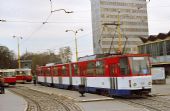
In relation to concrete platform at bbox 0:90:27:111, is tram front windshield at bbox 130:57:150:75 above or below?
above

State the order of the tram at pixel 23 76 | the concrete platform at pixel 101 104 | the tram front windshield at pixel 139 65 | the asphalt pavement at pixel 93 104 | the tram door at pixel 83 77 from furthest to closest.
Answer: the tram at pixel 23 76 < the tram door at pixel 83 77 < the tram front windshield at pixel 139 65 < the asphalt pavement at pixel 93 104 < the concrete platform at pixel 101 104

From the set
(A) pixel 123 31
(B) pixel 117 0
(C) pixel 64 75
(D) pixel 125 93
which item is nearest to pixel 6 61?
(A) pixel 123 31

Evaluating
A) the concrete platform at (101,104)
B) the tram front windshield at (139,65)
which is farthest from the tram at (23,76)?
the tram front windshield at (139,65)

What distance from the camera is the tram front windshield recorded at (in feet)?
82.6

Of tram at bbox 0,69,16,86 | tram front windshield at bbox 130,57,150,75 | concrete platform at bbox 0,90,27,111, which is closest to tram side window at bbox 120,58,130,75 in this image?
tram front windshield at bbox 130,57,150,75

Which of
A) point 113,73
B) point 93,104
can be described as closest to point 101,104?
point 93,104

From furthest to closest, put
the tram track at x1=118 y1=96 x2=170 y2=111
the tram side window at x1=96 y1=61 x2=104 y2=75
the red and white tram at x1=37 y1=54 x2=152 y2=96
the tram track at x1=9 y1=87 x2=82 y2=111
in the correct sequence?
1. the tram side window at x1=96 y1=61 x2=104 y2=75
2. the red and white tram at x1=37 y1=54 x2=152 y2=96
3. the tram track at x1=9 y1=87 x2=82 y2=111
4. the tram track at x1=118 y1=96 x2=170 y2=111

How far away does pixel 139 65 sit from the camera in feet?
83.4

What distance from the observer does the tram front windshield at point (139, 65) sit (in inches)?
991

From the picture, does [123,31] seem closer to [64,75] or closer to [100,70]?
[64,75]

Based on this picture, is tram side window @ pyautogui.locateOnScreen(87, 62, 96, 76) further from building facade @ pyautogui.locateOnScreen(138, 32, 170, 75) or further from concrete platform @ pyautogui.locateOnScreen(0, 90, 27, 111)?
building facade @ pyautogui.locateOnScreen(138, 32, 170, 75)

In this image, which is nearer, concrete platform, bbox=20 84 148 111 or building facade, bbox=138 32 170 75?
concrete platform, bbox=20 84 148 111

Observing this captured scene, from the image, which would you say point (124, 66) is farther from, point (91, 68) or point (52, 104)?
point (91, 68)

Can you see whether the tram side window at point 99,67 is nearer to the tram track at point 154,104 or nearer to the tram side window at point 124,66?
the tram side window at point 124,66
